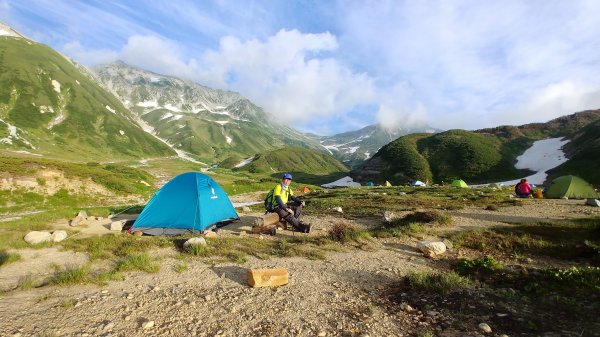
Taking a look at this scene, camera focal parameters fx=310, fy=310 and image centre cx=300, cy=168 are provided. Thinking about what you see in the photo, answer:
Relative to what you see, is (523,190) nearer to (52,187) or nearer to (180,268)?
(180,268)

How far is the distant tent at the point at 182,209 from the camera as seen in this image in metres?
14.9

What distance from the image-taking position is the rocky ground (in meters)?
5.98

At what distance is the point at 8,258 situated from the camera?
9812 mm

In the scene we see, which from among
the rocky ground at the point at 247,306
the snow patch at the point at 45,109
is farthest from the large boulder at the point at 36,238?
the snow patch at the point at 45,109

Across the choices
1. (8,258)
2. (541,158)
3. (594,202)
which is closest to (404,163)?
(541,158)

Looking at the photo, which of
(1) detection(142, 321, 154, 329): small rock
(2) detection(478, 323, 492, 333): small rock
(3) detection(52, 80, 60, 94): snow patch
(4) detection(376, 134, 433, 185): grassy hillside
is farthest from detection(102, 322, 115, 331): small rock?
(3) detection(52, 80, 60, 94): snow patch

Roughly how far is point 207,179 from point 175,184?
5.29ft

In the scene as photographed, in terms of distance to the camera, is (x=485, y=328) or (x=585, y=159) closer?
(x=485, y=328)

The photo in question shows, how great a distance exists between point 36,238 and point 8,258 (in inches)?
103

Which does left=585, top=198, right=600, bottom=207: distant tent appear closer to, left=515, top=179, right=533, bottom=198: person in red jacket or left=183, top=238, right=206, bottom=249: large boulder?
left=515, top=179, right=533, bottom=198: person in red jacket

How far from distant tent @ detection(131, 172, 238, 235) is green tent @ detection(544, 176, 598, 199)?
30241 mm

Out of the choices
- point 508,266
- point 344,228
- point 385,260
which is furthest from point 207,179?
point 508,266

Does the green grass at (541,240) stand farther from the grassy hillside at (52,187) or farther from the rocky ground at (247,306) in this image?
the grassy hillside at (52,187)

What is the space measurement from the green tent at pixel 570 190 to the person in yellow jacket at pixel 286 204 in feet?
88.0
